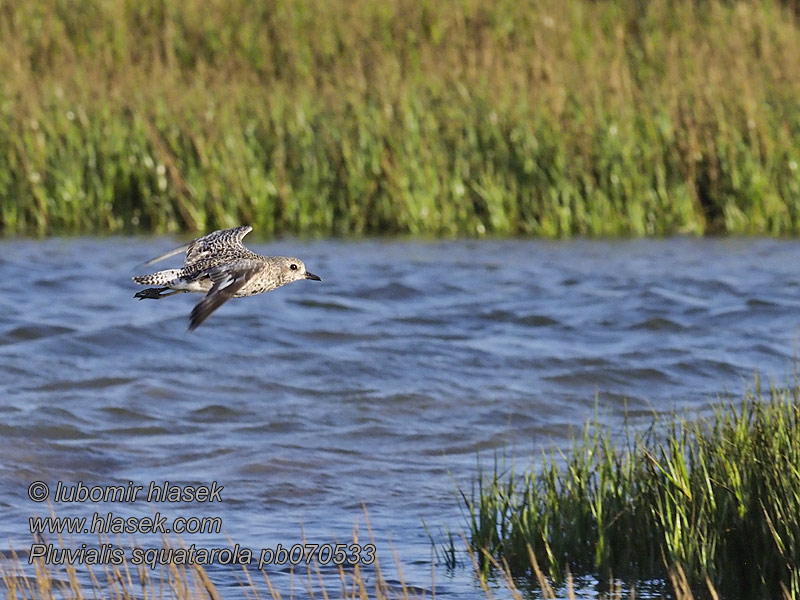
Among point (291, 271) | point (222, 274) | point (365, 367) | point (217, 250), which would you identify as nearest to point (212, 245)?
point (217, 250)

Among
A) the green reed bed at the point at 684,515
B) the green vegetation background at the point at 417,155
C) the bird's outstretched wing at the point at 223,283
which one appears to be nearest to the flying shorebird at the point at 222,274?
the bird's outstretched wing at the point at 223,283

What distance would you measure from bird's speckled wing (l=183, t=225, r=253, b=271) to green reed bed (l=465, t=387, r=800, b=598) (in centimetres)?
137

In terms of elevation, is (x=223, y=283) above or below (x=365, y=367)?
above

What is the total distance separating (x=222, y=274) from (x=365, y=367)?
180 inches

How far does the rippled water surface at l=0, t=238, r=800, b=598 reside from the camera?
22.6 feet

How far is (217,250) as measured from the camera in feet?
18.4

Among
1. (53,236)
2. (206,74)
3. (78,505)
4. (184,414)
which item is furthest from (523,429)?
(206,74)

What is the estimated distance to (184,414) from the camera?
8.33m

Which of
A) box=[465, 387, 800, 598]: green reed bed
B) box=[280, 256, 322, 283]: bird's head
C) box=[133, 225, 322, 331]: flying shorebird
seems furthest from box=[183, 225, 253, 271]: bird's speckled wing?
box=[465, 387, 800, 598]: green reed bed

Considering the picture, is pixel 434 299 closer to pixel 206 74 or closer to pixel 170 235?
pixel 170 235

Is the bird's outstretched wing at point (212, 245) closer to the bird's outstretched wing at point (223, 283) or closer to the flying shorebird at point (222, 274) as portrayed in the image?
the flying shorebird at point (222, 274)

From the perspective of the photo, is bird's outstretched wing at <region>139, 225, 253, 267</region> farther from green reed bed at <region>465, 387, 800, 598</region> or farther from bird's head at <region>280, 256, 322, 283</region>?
green reed bed at <region>465, 387, 800, 598</region>

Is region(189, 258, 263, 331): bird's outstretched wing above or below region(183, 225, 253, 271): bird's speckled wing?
below

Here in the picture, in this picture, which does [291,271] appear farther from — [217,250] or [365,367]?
[365,367]
